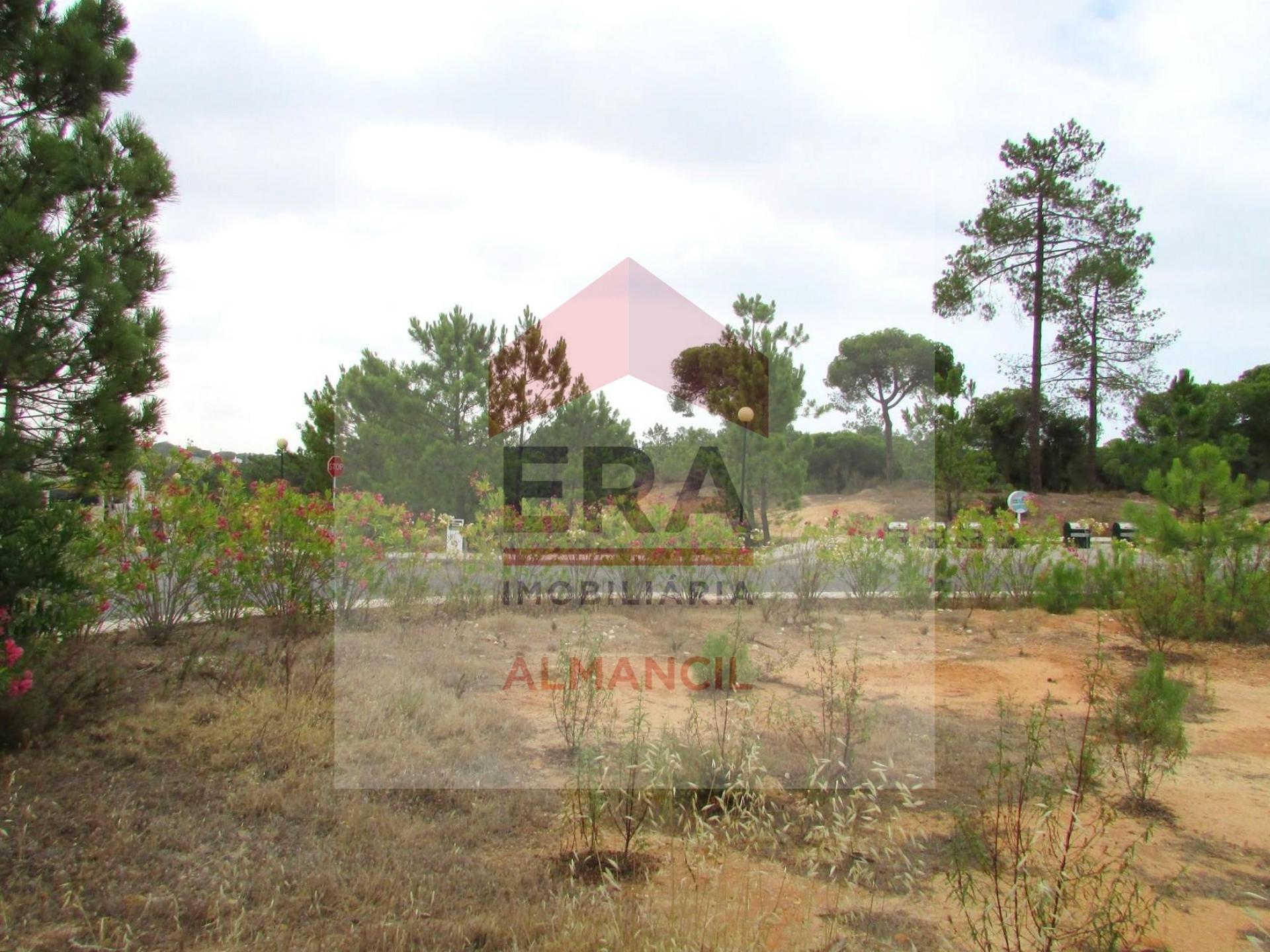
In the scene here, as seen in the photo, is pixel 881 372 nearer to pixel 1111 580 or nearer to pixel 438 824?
pixel 1111 580

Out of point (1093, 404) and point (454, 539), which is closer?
point (454, 539)

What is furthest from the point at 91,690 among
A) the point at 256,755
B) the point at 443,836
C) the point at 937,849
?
the point at 937,849

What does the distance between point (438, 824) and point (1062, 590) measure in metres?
6.96

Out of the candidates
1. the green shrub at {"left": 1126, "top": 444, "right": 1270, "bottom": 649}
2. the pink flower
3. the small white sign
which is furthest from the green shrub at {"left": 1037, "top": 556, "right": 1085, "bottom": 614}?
the pink flower

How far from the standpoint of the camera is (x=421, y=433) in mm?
8648

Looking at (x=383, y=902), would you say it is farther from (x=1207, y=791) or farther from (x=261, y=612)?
(x=261, y=612)

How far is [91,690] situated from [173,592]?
1547 millimetres

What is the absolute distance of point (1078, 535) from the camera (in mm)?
14516

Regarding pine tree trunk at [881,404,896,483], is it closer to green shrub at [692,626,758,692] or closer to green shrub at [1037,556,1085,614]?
green shrub at [1037,556,1085,614]

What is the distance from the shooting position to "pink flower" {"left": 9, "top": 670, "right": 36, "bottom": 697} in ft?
10.7

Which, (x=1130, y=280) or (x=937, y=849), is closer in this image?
(x=937, y=849)

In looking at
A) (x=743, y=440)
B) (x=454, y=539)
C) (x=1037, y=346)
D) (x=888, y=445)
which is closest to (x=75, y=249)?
(x=454, y=539)

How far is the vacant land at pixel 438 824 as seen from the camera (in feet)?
8.04

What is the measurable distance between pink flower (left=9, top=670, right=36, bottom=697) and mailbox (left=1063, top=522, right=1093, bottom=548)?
38.9 feet
